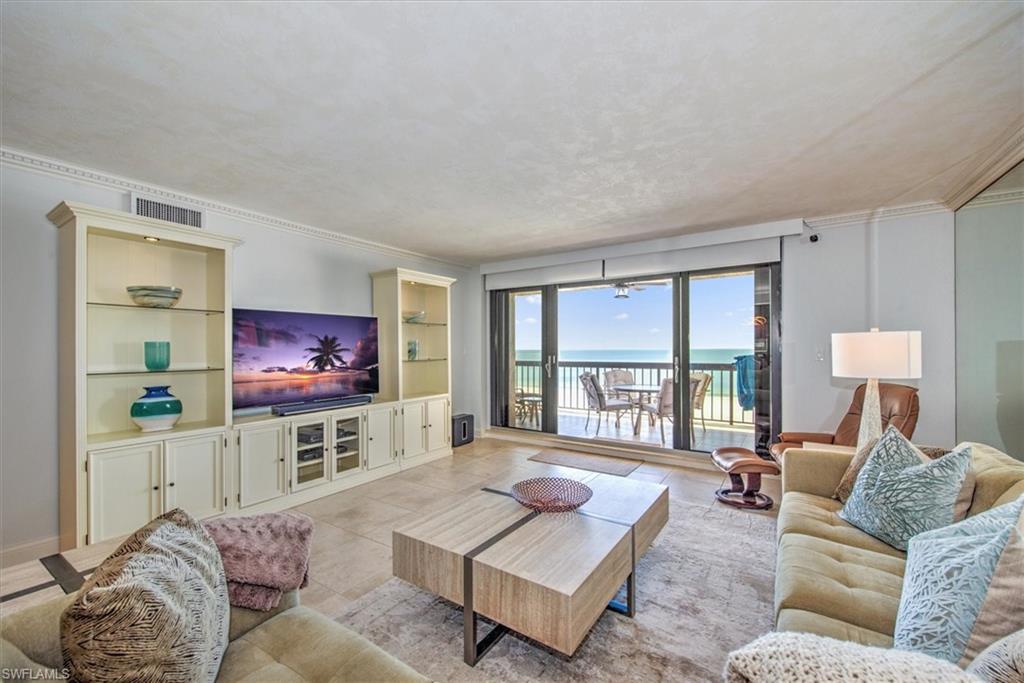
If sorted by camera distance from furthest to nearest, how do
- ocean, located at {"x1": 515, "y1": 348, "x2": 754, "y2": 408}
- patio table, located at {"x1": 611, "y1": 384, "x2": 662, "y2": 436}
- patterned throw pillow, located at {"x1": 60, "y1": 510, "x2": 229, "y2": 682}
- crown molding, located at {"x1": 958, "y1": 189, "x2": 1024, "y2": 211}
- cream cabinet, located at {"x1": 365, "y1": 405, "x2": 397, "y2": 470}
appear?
1. patio table, located at {"x1": 611, "y1": 384, "x2": 662, "y2": 436}
2. ocean, located at {"x1": 515, "y1": 348, "x2": 754, "y2": 408}
3. cream cabinet, located at {"x1": 365, "y1": 405, "x2": 397, "y2": 470}
4. crown molding, located at {"x1": 958, "y1": 189, "x2": 1024, "y2": 211}
5. patterned throw pillow, located at {"x1": 60, "y1": 510, "x2": 229, "y2": 682}

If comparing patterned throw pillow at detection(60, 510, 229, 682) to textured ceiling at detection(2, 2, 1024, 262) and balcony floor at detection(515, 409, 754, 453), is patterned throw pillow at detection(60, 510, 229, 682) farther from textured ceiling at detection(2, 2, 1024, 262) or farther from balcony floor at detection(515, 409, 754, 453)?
balcony floor at detection(515, 409, 754, 453)

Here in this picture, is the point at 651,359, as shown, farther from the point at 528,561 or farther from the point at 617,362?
the point at 528,561

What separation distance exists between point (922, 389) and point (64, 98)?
6002 millimetres

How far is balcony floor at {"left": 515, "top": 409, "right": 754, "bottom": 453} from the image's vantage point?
4.66 m

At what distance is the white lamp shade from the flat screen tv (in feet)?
13.3

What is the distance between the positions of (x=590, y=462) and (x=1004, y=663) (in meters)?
4.07

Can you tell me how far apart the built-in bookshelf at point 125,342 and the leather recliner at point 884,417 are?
14.2 ft

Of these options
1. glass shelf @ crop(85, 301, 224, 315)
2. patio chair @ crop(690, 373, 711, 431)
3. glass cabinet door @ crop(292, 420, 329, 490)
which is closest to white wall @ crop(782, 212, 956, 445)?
patio chair @ crop(690, 373, 711, 431)

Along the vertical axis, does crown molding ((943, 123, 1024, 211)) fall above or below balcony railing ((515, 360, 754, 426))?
above

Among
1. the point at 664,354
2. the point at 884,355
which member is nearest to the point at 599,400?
the point at 664,354

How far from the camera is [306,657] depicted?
121 cm

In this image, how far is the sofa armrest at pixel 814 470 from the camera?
2.37m

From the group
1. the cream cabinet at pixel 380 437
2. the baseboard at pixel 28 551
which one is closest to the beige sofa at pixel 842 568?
the cream cabinet at pixel 380 437

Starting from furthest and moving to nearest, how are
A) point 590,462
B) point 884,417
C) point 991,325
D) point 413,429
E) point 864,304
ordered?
point 590,462, point 413,429, point 864,304, point 884,417, point 991,325
